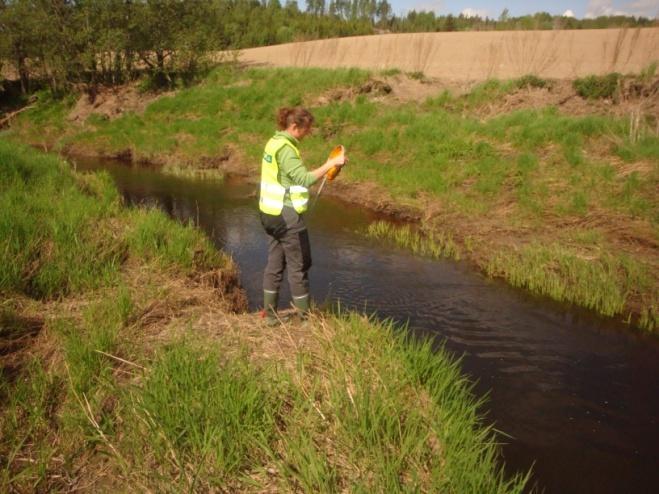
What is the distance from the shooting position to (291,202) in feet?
14.5

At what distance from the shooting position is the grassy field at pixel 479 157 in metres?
7.50

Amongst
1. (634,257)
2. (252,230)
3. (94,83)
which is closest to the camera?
(634,257)

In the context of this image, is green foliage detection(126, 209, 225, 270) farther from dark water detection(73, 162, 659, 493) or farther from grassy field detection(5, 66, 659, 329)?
grassy field detection(5, 66, 659, 329)

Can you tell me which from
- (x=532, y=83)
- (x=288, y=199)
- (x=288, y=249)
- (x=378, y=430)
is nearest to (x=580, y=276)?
(x=288, y=249)

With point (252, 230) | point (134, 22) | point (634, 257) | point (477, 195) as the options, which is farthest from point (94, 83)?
point (634, 257)

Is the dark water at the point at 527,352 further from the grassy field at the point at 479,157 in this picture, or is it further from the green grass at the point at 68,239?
the green grass at the point at 68,239

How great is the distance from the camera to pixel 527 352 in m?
5.53

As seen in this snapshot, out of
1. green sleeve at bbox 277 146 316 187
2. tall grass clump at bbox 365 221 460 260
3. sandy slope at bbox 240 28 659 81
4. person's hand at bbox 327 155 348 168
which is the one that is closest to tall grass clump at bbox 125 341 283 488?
green sleeve at bbox 277 146 316 187

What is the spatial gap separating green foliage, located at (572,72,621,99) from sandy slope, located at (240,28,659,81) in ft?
6.12

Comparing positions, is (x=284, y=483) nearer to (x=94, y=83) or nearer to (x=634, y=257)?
(x=634, y=257)

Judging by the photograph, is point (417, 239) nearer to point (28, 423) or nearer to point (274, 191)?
point (274, 191)

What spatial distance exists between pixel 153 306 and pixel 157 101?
60.4 feet

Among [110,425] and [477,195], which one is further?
[477,195]

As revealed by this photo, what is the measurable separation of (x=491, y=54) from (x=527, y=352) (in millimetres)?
18553
